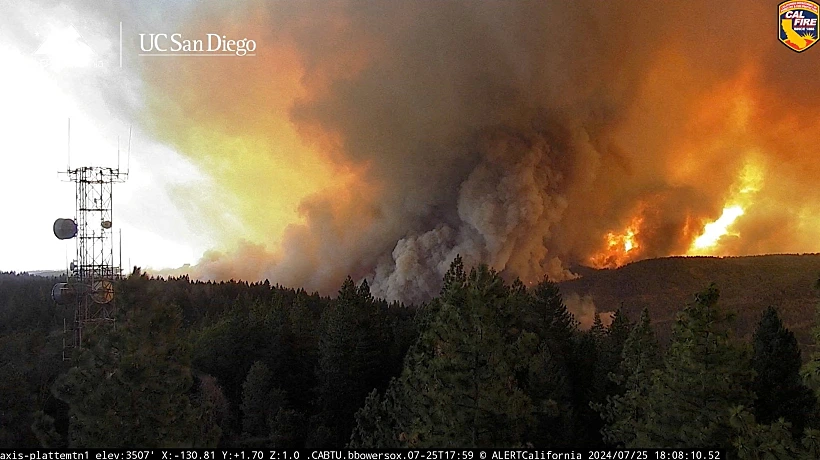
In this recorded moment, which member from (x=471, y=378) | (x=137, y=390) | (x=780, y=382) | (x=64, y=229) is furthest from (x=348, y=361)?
(x=780, y=382)

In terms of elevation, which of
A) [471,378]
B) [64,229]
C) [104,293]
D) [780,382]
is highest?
[64,229]

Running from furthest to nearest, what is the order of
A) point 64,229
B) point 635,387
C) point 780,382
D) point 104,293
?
point 64,229 < point 104,293 < point 780,382 < point 635,387

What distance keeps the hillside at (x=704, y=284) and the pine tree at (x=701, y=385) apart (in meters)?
39.2

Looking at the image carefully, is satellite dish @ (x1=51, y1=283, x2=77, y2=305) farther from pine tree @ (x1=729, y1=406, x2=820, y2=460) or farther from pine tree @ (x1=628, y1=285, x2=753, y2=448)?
pine tree @ (x1=729, y1=406, x2=820, y2=460)

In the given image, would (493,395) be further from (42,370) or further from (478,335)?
(42,370)

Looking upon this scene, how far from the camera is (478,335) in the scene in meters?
16.5

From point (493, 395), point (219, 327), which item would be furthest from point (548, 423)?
point (219, 327)

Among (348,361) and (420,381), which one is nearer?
(420,381)

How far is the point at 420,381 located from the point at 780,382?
17942 mm

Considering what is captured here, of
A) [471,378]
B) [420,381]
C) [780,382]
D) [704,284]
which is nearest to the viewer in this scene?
[471,378]

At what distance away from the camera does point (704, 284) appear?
68.6 m

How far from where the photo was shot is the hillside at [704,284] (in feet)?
203

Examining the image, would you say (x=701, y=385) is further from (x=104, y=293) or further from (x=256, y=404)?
(x=104, y=293)

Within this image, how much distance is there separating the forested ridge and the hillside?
1188 inches
